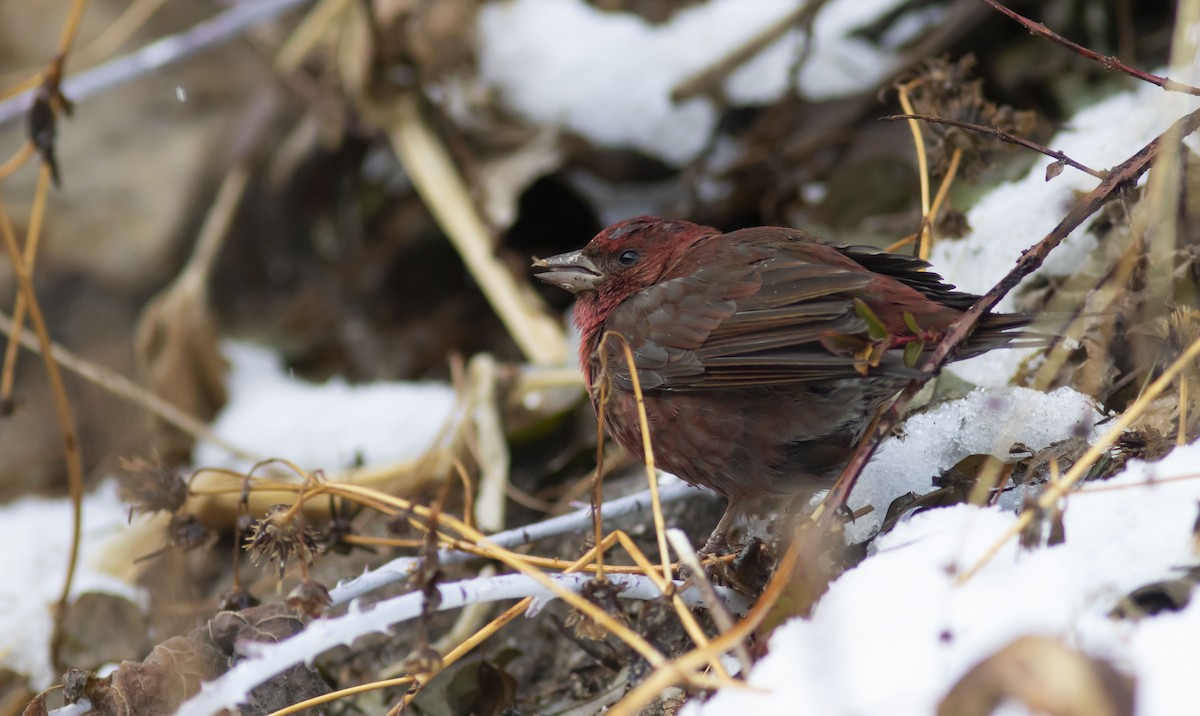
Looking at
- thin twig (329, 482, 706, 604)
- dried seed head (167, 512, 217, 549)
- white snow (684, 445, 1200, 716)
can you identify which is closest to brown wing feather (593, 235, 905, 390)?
thin twig (329, 482, 706, 604)

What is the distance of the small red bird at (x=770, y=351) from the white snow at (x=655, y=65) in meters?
1.85

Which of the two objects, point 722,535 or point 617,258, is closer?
point 722,535

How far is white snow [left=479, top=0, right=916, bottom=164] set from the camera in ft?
15.3

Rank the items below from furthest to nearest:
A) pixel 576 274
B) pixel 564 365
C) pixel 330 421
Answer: pixel 330 421 < pixel 564 365 < pixel 576 274

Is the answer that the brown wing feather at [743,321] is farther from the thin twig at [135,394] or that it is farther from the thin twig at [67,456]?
the thin twig at [135,394]

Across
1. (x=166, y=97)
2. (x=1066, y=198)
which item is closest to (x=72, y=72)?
(x=166, y=97)

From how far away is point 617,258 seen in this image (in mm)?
3285

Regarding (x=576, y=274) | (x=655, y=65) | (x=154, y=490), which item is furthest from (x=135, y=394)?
(x=655, y=65)

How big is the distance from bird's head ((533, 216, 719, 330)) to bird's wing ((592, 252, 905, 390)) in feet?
0.76

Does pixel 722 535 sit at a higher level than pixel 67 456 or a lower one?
lower

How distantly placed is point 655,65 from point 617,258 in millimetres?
1834

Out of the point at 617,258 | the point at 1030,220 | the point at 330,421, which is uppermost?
the point at 617,258

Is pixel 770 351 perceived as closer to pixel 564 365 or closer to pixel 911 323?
pixel 911 323

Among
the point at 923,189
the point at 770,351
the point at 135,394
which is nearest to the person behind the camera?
the point at 770,351
